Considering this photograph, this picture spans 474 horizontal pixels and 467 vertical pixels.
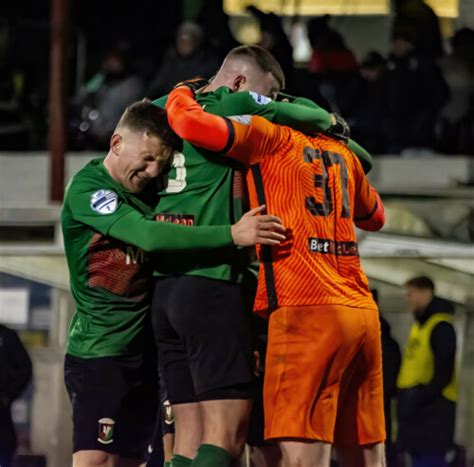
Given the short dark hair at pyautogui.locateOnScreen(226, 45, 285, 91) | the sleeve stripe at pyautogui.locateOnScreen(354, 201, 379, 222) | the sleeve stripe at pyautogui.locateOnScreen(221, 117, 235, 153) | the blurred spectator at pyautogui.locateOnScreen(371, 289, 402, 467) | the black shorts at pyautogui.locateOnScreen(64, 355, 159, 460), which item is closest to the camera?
the sleeve stripe at pyautogui.locateOnScreen(221, 117, 235, 153)

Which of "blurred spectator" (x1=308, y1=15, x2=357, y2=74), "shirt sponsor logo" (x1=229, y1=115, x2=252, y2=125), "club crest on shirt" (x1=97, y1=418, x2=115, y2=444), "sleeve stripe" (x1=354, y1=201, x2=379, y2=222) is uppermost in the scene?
"blurred spectator" (x1=308, y1=15, x2=357, y2=74)

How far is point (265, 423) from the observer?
5.56 metres

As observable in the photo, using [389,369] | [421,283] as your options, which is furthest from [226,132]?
[421,283]

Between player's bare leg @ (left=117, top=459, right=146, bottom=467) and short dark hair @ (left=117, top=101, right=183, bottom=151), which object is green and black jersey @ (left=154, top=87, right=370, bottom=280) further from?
player's bare leg @ (left=117, top=459, right=146, bottom=467)

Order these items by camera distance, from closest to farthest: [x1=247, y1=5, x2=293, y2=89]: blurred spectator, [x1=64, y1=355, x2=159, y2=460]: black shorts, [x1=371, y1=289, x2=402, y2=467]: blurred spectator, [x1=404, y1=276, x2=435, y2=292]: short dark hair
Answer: [x1=64, y1=355, x2=159, y2=460]: black shorts, [x1=371, y1=289, x2=402, y2=467]: blurred spectator, [x1=404, y1=276, x2=435, y2=292]: short dark hair, [x1=247, y1=5, x2=293, y2=89]: blurred spectator

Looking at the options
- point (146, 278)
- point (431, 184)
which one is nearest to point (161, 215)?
point (146, 278)

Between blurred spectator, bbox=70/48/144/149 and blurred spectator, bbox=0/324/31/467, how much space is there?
4085 millimetres

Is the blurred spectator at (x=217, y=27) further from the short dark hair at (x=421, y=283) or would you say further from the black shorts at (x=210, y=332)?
the black shorts at (x=210, y=332)

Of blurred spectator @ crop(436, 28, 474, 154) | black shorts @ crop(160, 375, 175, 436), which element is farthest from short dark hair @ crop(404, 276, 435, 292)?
blurred spectator @ crop(436, 28, 474, 154)

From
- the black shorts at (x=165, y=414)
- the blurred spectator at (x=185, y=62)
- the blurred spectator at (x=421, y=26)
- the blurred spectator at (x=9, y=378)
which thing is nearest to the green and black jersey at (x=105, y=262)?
the black shorts at (x=165, y=414)

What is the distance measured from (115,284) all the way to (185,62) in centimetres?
553

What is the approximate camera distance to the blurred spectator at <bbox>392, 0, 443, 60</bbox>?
11.5 meters

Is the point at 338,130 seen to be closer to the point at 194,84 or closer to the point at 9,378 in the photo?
the point at 194,84

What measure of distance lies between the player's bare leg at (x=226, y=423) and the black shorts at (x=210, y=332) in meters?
0.03
